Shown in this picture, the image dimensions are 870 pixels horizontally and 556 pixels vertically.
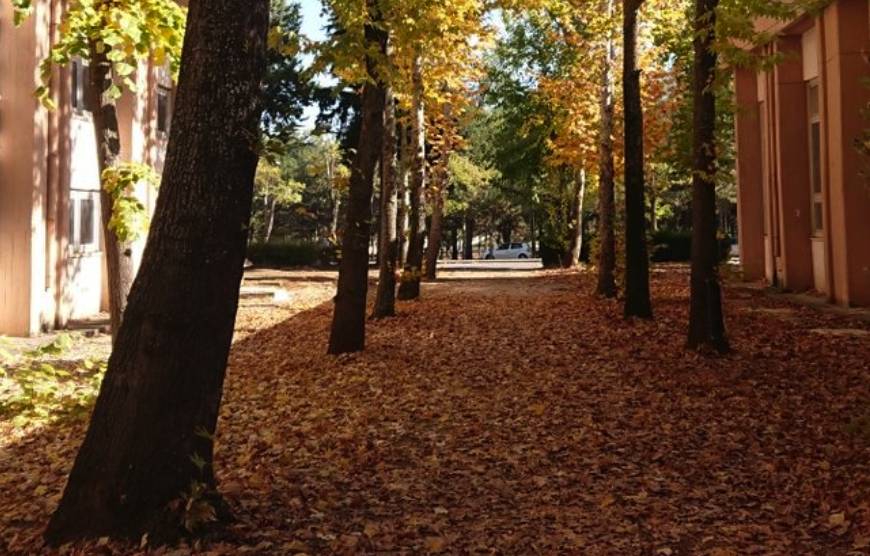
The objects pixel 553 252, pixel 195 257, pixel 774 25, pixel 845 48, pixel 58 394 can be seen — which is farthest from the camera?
pixel 553 252

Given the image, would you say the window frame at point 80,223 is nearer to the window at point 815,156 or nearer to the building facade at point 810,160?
the building facade at point 810,160

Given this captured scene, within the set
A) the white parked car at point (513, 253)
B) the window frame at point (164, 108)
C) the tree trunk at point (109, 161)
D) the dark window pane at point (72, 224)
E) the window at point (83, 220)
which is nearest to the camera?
the tree trunk at point (109, 161)

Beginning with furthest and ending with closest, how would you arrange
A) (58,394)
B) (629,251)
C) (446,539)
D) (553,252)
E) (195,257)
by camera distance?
(553,252) < (629,251) < (58,394) < (446,539) < (195,257)

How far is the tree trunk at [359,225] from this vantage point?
38.5ft

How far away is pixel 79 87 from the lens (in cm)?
1886

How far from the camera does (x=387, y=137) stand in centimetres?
1633

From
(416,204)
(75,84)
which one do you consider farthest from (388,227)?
(75,84)

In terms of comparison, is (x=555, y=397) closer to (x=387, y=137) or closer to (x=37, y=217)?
(x=387, y=137)

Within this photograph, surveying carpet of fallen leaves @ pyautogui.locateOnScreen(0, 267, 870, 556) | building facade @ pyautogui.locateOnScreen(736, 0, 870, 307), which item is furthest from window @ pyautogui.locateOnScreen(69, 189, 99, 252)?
building facade @ pyautogui.locateOnScreen(736, 0, 870, 307)

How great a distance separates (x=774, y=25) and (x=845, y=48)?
3.79 m

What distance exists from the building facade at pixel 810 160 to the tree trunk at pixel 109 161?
826cm

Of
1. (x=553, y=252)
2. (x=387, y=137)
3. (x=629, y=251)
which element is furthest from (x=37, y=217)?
(x=553, y=252)

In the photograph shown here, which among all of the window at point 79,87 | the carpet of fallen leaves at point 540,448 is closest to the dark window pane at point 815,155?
the carpet of fallen leaves at point 540,448

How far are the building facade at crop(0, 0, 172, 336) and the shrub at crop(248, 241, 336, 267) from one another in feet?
79.7
